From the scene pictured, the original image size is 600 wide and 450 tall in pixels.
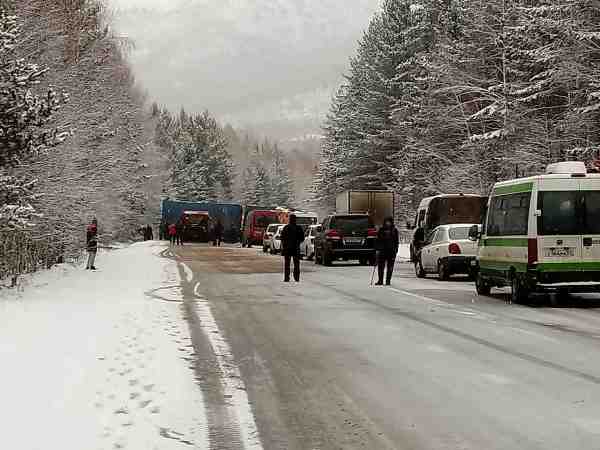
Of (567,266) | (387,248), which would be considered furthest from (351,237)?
(567,266)

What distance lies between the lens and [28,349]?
950cm

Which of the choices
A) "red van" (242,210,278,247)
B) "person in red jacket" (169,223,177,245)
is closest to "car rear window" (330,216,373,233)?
"red van" (242,210,278,247)

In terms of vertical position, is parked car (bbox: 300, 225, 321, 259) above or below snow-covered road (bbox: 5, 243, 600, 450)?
above

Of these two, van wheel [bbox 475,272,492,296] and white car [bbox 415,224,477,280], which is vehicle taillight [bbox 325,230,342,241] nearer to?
white car [bbox 415,224,477,280]

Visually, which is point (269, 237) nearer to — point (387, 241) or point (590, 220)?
point (387, 241)

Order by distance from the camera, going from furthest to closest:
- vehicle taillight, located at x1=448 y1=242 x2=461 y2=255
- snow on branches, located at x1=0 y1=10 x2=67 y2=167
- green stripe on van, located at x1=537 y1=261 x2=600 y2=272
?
vehicle taillight, located at x1=448 y1=242 x2=461 y2=255, snow on branches, located at x1=0 y1=10 x2=67 y2=167, green stripe on van, located at x1=537 y1=261 x2=600 y2=272

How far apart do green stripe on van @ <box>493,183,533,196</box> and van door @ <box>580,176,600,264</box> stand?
97 cm

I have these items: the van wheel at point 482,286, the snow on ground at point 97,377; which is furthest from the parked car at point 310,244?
the snow on ground at point 97,377

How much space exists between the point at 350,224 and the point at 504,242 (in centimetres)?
1407

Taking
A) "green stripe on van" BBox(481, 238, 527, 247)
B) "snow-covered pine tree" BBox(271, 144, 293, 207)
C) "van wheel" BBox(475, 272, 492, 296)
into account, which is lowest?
"van wheel" BBox(475, 272, 492, 296)

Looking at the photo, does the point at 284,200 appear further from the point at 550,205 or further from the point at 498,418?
the point at 498,418

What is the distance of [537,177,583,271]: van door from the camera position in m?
15.6

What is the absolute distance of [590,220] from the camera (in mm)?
15758

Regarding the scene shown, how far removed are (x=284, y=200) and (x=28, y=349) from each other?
136244 millimetres
